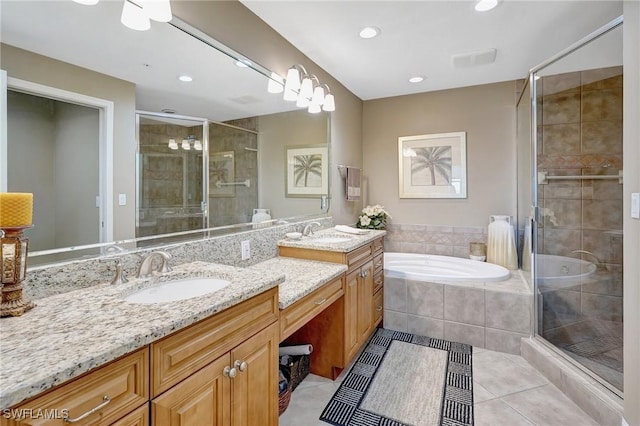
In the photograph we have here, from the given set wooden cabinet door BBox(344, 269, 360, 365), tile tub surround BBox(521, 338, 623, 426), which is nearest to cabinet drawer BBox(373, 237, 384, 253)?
wooden cabinet door BBox(344, 269, 360, 365)

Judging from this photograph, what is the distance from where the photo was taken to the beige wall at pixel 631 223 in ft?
4.63

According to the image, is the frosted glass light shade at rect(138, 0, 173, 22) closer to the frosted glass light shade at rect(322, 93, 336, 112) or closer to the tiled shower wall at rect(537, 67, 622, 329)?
the frosted glass light shade at rect(322, 93, 336, 112)

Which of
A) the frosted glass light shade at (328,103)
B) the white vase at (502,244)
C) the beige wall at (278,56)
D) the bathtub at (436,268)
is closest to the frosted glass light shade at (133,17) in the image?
the beige wall at (278,56)

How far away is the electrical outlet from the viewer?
183 cm

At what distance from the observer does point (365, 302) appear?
231cm

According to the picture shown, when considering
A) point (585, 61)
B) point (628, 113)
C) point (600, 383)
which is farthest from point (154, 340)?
point (585, 61)

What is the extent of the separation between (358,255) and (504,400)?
1.22 meters

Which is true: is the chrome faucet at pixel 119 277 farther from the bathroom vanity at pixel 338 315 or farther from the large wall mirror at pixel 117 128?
the bathroom vanity at pixel 338 315

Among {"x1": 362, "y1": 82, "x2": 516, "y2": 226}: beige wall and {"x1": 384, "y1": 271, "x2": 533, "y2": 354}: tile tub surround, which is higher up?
{"x1": 362, "y1": 82, "x2": 516, "y2": 226}: beige wall

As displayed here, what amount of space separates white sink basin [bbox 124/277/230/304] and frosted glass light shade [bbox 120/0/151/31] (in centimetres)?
106

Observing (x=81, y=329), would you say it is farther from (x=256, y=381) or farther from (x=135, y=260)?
(x=256, y=381)

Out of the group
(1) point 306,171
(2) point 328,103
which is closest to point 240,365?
(1) point 306,171

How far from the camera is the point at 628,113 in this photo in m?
1.47

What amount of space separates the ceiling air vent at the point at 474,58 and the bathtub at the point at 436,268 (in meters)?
1.87
